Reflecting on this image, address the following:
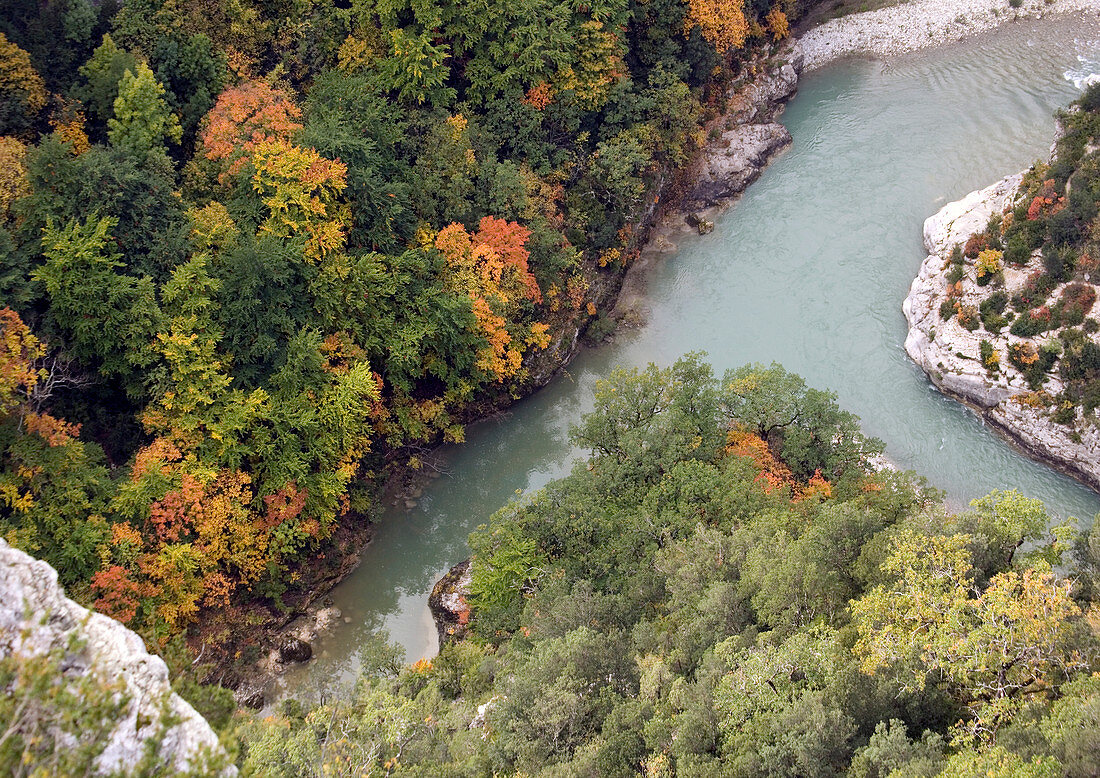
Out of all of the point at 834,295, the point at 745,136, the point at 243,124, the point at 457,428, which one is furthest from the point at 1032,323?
the point at 243,124

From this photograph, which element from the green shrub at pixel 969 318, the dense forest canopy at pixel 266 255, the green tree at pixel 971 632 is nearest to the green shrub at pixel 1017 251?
the green shrub at pixel 969 318

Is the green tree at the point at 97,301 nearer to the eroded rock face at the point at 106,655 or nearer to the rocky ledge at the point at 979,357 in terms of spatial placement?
the eroded rock face at the point at 106,655

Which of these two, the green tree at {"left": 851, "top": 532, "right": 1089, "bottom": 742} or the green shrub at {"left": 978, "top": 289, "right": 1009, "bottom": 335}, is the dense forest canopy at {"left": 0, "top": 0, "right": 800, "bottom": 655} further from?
the green tree at {"left": 851, "top": 532, "right": 1089, "bottom": 742}

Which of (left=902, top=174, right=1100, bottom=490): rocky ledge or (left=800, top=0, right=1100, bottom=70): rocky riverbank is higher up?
(left=800, top=0, right=1100, bottom=70): rocky riverbank

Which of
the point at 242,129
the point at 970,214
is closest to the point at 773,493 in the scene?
the point at 970,214

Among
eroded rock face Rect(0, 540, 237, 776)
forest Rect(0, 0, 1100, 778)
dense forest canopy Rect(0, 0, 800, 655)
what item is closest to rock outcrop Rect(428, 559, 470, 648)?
forest Rect(0, 0, 1100, 778)

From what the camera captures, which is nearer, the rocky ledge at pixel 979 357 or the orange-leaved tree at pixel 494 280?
the rocky ledge at pixel 979 357
